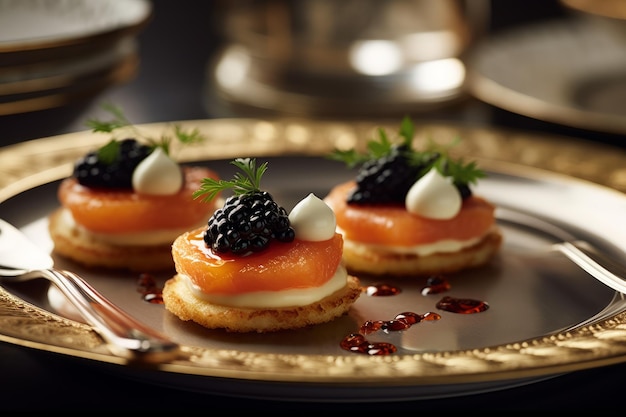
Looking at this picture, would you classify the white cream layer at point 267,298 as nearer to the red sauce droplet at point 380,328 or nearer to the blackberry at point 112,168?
the red sauce droplet at point 380,328

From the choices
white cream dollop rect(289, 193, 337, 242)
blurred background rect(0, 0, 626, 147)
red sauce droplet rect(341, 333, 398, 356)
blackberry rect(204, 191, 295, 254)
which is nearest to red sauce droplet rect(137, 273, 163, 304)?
blackberry rect(204, 191, 295, 254)

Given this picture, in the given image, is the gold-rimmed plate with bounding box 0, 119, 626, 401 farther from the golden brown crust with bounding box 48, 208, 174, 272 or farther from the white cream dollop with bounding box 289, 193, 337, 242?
the white cream dollop with bounding box 289, 193, 337, 242

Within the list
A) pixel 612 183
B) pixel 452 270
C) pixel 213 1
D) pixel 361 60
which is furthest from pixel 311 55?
pixel 452 270

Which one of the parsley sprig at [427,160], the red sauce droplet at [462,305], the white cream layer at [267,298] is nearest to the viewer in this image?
the white cream layer at [267,298]

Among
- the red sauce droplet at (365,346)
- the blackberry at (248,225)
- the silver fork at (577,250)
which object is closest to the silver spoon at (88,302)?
the blackberry at (248,225)

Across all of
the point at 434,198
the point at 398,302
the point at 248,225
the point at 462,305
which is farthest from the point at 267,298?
the point at 434,198

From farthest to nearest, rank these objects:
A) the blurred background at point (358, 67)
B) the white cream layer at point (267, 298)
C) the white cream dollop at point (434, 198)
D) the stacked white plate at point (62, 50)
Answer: the blurred background at point (358, 67)
the stacked white plate at point (62, 50)
the white cream dollop at point (434, 198)
the white cream layer at point (267, 298)

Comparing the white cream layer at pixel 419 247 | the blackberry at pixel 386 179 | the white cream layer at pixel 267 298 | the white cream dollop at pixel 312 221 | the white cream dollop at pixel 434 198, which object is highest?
the blackberry at pixel 386 179
